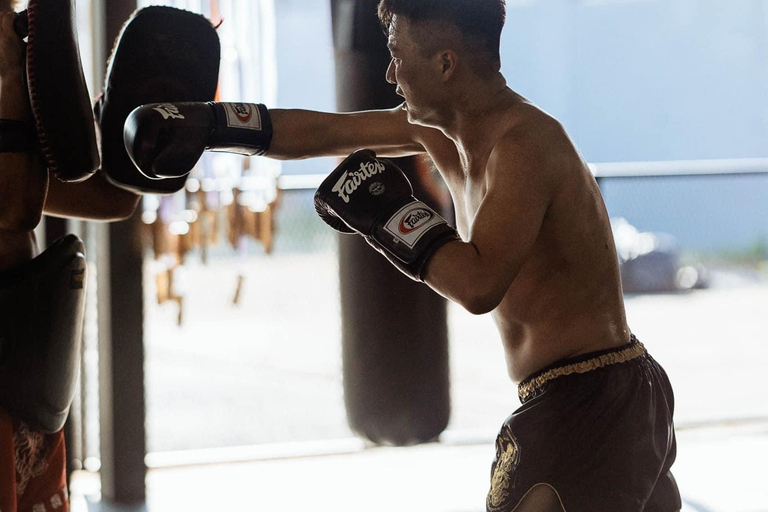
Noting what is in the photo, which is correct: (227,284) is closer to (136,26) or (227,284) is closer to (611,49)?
(136,26)

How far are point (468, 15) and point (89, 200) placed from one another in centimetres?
91

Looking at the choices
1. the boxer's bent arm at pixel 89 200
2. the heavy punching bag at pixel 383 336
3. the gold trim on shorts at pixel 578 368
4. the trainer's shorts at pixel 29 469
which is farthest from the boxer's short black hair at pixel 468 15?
the heavy punching bag at pixel 383 336

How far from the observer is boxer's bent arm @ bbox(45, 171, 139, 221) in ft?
5.42

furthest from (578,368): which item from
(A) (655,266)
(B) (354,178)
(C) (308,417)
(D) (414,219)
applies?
(A) (655,266)

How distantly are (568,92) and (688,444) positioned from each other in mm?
1962

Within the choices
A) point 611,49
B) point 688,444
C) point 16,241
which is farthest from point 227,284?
point 611,49

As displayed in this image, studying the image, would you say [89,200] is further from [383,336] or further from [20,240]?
[383,336]

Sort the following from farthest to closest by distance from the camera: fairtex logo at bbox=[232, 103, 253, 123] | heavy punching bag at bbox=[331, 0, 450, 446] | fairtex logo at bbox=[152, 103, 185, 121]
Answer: heavy punching bag at bbox=[331, 0, 450, 446] → fairtex logo at bbox=[232, 103, 253, 123] → fairtex logo at bbox=[152, 103, 185, 121]

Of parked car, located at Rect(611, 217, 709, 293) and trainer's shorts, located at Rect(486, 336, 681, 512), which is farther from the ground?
trainer's shorts, located at Rect(486, 336, 681, 512)

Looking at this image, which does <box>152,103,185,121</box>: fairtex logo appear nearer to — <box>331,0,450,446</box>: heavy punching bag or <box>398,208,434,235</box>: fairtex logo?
<box>398,208,434,235</box>: fairtex logo

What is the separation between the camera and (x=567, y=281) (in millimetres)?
1285

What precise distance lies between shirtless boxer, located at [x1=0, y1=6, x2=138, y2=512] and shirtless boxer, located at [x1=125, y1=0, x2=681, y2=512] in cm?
18

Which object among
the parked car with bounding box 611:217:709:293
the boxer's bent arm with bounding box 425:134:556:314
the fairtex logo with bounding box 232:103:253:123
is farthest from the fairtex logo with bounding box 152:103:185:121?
the parked car with bounding box 611:217:709:293

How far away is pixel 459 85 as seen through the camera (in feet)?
4.35
